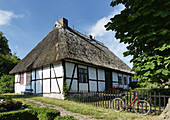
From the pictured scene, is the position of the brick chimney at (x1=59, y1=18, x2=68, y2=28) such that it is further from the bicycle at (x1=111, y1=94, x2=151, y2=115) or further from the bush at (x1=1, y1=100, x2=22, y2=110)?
the bicycle at (x1=111, y1=94, x2=151, y2=115)

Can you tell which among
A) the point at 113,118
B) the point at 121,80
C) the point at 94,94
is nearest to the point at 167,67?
the point at 113,118

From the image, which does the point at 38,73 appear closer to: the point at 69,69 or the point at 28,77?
the point at 28,77

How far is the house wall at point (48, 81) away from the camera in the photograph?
11.0 meters

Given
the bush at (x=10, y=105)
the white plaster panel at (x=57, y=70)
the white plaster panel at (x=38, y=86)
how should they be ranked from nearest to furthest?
the bush at (x=10, y=105), the white plaster panel at (x=57, y=70), the white plaster panel at (x=38, y=86)

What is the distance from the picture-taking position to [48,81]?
1200 cm

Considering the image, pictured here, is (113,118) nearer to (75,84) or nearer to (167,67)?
(167,67)

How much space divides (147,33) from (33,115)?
5.45 meters

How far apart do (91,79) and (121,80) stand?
22.5 ft

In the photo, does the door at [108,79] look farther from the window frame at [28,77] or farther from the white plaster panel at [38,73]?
the window frame at [28,77]

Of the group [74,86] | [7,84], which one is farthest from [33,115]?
[7,84]

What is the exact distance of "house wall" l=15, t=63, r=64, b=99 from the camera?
432 inches

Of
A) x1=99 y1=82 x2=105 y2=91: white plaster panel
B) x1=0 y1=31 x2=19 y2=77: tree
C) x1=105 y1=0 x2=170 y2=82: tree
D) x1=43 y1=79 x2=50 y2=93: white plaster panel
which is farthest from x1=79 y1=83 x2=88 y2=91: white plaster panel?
x1=0 y1=31 x2=19 y2=77: tree

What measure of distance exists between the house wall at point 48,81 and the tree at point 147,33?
6.27 metres

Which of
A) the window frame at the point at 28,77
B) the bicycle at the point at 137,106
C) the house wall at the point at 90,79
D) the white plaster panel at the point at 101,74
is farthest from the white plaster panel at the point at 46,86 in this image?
the bicycle at the point at 137,106
